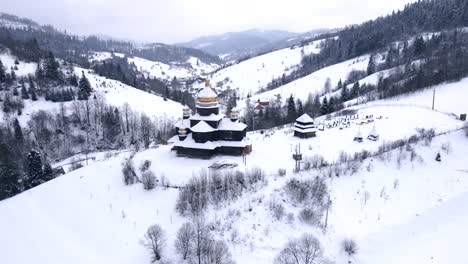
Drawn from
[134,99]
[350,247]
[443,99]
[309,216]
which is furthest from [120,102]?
[443,99]

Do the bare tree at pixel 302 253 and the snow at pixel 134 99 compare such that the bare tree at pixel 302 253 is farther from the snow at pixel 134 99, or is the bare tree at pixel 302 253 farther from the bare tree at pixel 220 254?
the snow at pixel 134 99

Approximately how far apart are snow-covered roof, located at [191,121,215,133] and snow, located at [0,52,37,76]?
211 feet

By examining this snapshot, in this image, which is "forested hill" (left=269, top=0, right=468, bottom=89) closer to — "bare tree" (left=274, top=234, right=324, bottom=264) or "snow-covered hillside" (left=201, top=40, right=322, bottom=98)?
"snow-covered hillside" (left=201, top=40, right=322, bottom=98)

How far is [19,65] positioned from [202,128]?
72.7 metres

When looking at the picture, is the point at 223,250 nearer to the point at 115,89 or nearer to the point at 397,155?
the point at 397,155

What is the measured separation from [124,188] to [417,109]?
4528cm

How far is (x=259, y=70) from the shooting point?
158 m

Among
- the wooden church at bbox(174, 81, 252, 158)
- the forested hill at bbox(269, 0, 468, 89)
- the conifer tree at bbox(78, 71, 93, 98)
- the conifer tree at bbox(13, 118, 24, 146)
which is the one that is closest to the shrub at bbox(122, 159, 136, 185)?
the wooden church at bbox(174, 81, 252, 158)

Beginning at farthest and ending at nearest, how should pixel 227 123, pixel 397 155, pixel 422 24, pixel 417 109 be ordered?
pixel 422 24 → pixel 417 109 → pixel 227 123 → pixel 397 155

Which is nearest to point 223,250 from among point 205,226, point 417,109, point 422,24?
point 205,226

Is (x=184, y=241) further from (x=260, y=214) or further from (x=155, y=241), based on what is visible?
(x=260, y=214)

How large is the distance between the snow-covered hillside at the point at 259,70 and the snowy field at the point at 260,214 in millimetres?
99892

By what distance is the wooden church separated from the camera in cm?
3725

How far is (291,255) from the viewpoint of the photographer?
23.5 metres
